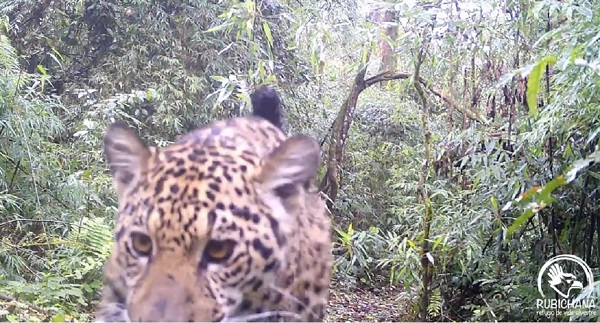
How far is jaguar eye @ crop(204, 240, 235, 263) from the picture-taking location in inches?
62.2

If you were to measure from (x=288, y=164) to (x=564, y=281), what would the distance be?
7.23 feet

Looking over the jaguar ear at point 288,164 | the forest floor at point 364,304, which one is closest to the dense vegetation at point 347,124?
the forest floor at point 364,304

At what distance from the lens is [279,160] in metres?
1.73

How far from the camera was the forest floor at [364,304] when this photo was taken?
17.5 ft

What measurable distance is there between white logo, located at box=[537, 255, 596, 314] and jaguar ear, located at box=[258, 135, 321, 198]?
1738mm

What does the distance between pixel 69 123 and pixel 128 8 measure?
1.14 m

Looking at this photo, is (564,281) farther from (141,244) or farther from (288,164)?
(141,244)

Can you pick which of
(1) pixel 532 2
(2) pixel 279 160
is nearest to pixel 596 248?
(1) pixel 532 2

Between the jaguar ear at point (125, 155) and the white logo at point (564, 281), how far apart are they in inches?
79.5

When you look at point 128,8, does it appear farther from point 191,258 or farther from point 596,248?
point 191,258

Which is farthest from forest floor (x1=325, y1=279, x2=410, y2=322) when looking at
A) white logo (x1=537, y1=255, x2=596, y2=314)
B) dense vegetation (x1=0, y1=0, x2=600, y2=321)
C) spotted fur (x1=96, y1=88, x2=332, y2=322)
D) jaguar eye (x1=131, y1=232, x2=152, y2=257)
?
jaguar eye (x1=131, y1=232, x2=152, y2=257)

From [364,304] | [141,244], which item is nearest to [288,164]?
[141,244]

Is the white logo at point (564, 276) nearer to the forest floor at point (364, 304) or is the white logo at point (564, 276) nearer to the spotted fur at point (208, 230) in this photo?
the forest floor at point (364, 304)

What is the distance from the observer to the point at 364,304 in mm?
5922
